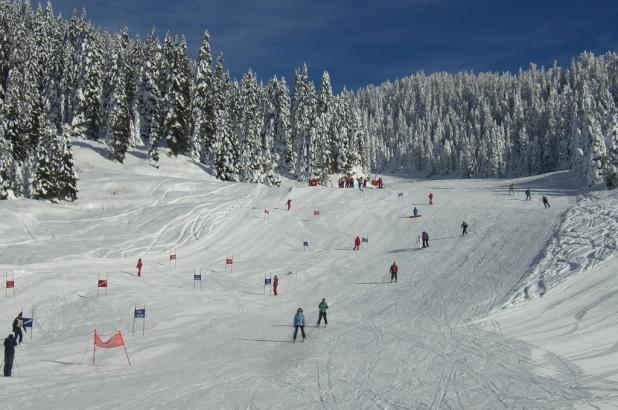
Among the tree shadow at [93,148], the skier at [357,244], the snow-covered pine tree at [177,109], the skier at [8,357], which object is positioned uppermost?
the snow-covered pine tree at [177,109]

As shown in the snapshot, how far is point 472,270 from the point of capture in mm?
29469

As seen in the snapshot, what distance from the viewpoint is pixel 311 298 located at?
92.8 ft

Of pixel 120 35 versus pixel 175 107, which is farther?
pixel 120 35

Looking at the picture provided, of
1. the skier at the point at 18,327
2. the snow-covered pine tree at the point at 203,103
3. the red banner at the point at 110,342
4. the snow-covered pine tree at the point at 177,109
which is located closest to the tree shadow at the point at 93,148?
the snow-covered pine tree at the point at 177,109

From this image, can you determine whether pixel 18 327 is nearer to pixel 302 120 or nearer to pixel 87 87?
pixel 87 87

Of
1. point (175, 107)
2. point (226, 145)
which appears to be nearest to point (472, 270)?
point (226, 145)

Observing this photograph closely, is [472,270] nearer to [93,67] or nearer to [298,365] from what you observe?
[298,365]

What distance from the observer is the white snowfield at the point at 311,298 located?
1324 centimetres

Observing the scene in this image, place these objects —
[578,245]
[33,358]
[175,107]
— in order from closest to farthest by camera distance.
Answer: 1. [33,358]
2. [578,245]
3. [175,107]

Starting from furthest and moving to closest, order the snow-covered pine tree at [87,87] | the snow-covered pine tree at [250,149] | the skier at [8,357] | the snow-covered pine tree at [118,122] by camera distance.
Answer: the snow-covered pine tree at [250,149]
the snow-covered pine tree at [87,87]
the snow-covered pine tree at [118,122]
the skier at [8,357]

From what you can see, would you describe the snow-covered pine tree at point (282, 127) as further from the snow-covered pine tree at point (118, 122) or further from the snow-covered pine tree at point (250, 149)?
the snow-covered pine tree at point (118, 122)

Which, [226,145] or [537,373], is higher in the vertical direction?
[226,145]

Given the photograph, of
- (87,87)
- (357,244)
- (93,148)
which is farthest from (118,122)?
(357,244)

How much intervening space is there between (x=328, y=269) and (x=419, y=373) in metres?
20.0
